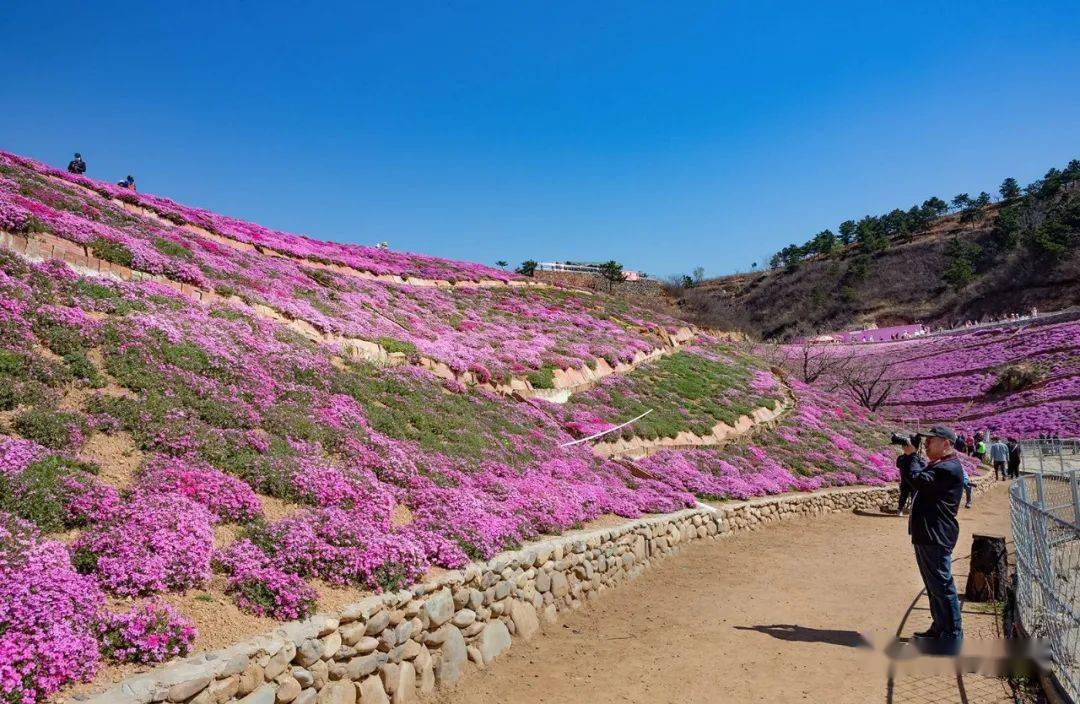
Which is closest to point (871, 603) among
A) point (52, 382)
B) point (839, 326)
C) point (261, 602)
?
point (261, 602)

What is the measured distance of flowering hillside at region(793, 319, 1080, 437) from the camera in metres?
42.6

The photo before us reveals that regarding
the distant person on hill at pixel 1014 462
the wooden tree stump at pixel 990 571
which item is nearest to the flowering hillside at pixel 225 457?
the wooden tree stump at pixel 990 571

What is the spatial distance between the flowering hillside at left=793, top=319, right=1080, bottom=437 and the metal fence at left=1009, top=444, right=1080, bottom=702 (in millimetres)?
40517

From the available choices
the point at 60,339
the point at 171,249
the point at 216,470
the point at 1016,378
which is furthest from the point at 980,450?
the point at 60,339

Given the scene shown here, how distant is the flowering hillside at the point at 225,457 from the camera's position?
5.78 meters

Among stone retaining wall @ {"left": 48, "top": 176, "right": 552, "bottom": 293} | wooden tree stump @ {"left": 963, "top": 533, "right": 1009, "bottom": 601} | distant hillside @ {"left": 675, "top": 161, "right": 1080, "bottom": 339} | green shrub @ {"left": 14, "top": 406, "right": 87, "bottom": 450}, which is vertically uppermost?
distant hillside @ {"left": 675, "top": 161, "right": 1080, "bottom": 339}

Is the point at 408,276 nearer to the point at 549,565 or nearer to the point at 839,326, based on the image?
the point at 549,565

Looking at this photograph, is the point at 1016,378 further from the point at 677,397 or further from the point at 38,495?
the point at 38,495

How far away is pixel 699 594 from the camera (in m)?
12.4

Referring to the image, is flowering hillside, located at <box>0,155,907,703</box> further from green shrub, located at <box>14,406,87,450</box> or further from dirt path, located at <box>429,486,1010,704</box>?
dirt path, located at <box>429,486,1010,704</box>

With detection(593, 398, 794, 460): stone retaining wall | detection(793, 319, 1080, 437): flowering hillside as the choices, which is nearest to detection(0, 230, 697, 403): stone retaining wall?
detection(593, 398, 794, 460): stone retaining wall

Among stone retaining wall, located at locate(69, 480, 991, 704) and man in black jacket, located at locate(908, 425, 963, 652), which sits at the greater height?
man in black jacket, located at locate(908, 425, 963, 652)

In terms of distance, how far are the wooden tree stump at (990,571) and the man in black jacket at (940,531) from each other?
3959 mm

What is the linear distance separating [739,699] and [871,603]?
18.3 ft
